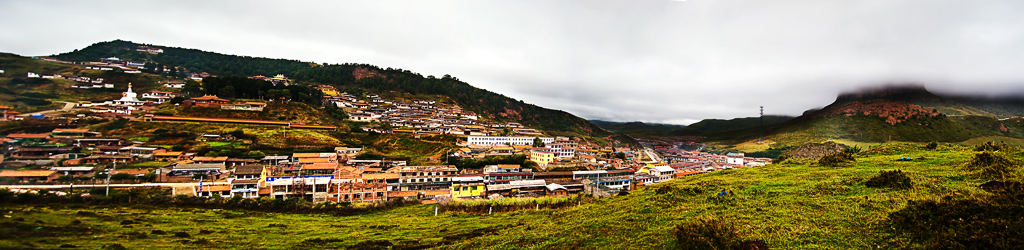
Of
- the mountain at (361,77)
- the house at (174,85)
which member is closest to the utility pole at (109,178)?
the house at (174,85)

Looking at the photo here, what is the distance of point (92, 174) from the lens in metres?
26.0

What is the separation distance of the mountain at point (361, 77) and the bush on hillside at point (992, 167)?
8378 cm

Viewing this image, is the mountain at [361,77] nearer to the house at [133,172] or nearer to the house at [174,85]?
the house at [174,85]

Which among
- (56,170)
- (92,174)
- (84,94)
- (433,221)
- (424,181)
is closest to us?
(433,221)

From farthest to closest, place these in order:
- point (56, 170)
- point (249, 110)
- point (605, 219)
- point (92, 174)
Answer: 1. point (249, 110)
2. point (92, 174)
3. point (56, 170)
4. point (605, 219)

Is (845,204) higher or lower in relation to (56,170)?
higher

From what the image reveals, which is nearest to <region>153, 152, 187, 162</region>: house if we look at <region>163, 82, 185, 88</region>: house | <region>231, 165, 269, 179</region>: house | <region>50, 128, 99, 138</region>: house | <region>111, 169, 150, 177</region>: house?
<region>111, 169, 150, 177</region>: house

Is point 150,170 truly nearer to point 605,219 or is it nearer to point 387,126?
point 387,126

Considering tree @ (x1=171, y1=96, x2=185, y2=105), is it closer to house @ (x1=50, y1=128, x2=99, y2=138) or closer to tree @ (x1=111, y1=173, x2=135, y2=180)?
house @ (x1=50, y1=128, x2=99, y2=138)

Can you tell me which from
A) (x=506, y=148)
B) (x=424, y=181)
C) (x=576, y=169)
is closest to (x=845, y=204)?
(x=424, y=181)

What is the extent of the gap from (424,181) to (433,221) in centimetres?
1461

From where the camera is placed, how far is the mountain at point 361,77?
97438 millimetres

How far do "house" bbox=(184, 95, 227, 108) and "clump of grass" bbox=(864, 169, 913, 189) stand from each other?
66.4 meters

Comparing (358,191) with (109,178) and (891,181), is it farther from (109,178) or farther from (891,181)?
(891,181)
